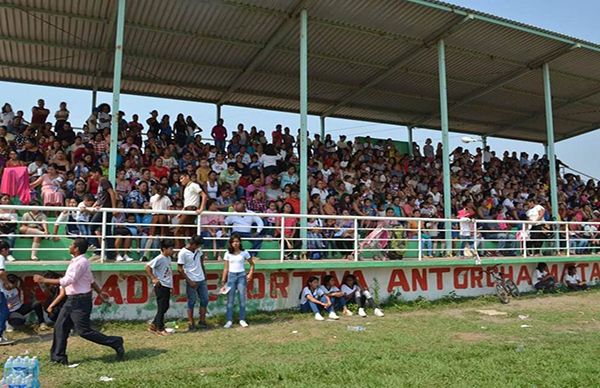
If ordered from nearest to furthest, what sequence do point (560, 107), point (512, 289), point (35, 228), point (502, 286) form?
point (35, 228)
point (502, 286)
point (512, 289)
point (560, 107)

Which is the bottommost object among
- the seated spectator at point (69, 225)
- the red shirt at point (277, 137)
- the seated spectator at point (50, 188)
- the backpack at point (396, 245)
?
the backpack at point (396, 245)

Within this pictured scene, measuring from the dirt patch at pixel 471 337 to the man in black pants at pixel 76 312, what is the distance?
497 cm

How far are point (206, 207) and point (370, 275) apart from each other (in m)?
3.78

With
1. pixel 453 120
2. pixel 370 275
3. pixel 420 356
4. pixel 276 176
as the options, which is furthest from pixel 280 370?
pixel 453 120

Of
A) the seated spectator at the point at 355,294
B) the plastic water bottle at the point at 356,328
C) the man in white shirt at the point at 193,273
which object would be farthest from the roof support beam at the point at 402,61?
the man in white shirt at the point at 193,273

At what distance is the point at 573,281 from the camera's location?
14.1m

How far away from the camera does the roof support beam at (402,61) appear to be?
13289mm

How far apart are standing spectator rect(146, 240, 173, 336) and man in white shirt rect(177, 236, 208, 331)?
31cm

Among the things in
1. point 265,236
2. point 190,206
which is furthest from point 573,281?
point 190,206

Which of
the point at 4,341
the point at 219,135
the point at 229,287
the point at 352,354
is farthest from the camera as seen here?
the point at 219,135

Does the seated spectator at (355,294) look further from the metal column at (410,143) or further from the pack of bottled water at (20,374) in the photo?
the metal column at (410,143)

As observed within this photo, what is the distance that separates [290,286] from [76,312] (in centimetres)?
467

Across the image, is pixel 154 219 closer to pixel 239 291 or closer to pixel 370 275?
pixel 239 291

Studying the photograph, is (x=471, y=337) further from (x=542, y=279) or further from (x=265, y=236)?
(x=542, y=279)
